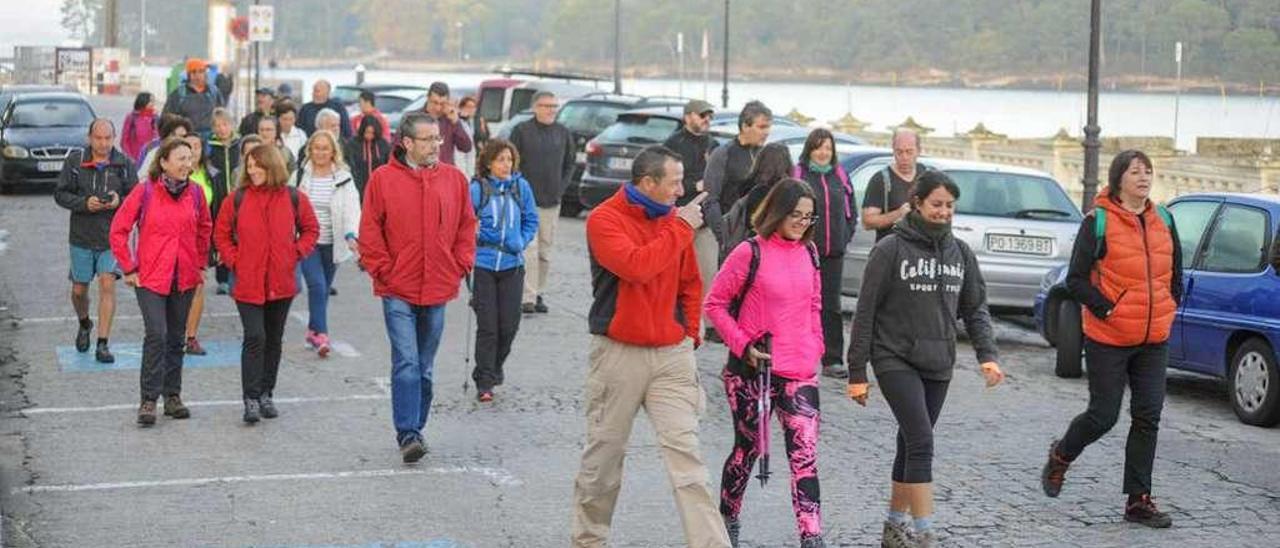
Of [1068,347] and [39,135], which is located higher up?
[39,135]

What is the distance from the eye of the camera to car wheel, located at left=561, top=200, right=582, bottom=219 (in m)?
27.4

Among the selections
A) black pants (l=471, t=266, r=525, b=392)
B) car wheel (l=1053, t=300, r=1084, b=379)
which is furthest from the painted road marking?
car wheel (l=1053, t=300, r=1084, b=379)

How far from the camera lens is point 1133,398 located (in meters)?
9.52

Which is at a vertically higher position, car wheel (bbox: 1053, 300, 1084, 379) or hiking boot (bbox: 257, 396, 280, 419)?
car wheel (bbox: 1053, 300, 1084, 379)

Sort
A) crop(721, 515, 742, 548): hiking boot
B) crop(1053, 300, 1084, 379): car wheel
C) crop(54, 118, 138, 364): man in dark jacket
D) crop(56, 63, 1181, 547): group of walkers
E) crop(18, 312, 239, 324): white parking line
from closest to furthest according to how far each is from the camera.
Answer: crop(56, 63, 1181, 547): group of walkers → crop(721, 515, 742, 548): hiking boot → crop(54, 118, 138, 364): man in dark jacket → crop(1053, 300, 1084, 379): car wheel → crop(18, 312, 239, 324): white parking line

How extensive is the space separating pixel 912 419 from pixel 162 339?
492 cm

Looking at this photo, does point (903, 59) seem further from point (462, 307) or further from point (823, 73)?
point (462, 307)

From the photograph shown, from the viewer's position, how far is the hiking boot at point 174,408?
11758 millimetres

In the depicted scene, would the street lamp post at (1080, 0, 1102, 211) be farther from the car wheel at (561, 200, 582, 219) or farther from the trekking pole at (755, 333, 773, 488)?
the trekking pole at (755, 333, 773, 488)

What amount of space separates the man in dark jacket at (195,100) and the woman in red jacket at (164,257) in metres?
11.5

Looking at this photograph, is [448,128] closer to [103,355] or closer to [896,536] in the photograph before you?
[103,355]

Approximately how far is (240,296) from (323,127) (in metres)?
5.93

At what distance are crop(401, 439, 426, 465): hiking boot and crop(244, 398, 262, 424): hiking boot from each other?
1.43m

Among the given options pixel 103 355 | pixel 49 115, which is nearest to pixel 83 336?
pixel 103 355
